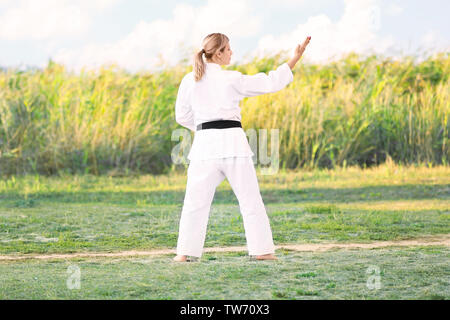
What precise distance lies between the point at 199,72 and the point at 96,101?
10079mm

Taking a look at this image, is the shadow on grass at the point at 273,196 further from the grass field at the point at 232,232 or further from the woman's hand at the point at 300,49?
the woman's hand at the point at 300,49

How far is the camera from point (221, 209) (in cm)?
1066

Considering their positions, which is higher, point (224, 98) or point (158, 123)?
point (158, 123)

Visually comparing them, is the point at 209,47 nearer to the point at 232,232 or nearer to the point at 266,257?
the point at 266,257

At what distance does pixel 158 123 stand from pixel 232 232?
7.86 m

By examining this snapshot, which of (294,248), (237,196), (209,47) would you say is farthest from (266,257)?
(209,47)

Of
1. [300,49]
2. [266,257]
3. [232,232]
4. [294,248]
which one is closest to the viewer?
[300,49]

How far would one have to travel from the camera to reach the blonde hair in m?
6.05

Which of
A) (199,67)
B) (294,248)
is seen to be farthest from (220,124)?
(294,248)

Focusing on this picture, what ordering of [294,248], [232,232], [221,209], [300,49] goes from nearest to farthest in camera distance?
[300,49] → [294,248] → [232,232] → [221,209]

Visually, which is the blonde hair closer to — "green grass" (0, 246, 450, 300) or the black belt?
the black belt

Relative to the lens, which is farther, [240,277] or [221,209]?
[221,209]

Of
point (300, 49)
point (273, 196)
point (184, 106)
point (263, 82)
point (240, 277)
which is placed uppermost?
point (300, 49)

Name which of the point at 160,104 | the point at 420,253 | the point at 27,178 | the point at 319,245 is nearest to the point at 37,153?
the point at 27,178
